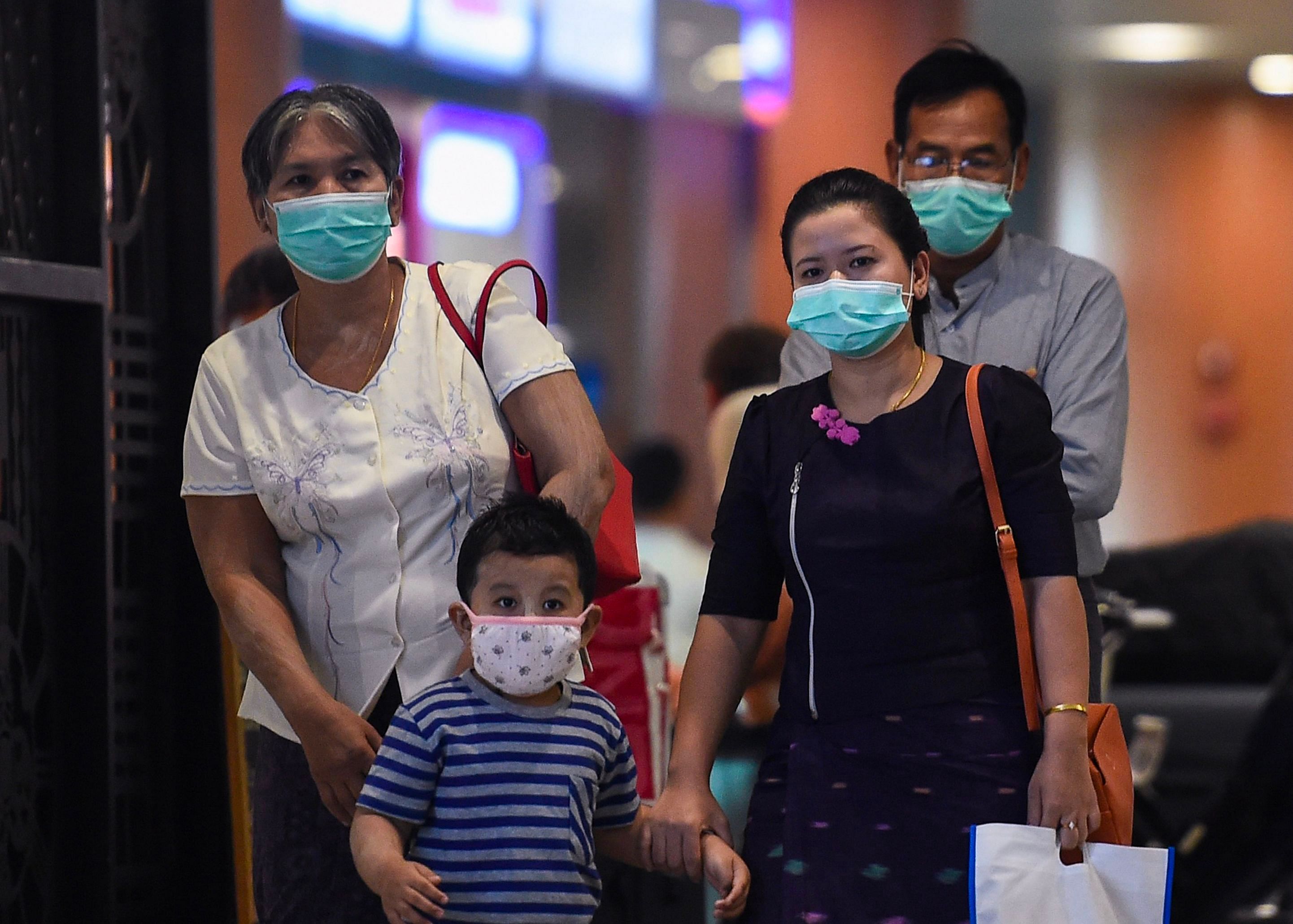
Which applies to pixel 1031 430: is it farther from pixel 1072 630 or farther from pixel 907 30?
pixel 907 30

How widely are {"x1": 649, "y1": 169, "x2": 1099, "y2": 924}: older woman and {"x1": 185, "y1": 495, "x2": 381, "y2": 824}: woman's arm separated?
41 centimetres

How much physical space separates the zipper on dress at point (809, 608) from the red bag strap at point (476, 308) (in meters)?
0.46

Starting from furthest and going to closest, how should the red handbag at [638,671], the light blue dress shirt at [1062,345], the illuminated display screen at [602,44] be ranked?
the illuminated display screen at [602,44], the red handbag at [638,671], the light blue dress shirt at [1062,345]

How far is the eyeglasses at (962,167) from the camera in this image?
2592 millimetres

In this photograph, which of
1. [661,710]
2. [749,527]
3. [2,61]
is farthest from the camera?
[661,710]

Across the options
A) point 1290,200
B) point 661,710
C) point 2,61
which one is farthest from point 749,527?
point 1290,200

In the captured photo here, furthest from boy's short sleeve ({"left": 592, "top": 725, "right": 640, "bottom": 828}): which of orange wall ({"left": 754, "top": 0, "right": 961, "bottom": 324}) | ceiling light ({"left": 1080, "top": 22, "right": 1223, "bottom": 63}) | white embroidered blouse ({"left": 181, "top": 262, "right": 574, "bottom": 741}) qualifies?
ceiling light ({"left": 1080, "top": 22, "right": 1223, "bottom": 63})

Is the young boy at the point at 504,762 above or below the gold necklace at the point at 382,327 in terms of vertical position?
below

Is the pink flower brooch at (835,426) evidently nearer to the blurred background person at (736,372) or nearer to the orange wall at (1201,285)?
the blurred background person at (736,372)

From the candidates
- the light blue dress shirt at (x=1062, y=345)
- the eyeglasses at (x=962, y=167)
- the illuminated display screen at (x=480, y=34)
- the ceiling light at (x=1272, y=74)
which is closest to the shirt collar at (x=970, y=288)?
→ the light blue dress shirt at (x=1062, y=345)

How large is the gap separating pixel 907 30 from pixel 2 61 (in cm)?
667

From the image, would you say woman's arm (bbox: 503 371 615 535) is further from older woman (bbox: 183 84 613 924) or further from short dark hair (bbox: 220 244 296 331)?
short dark hair (bbox: 220 244 296 331)

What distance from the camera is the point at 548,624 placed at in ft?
6.45

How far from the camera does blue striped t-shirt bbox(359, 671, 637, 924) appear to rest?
194 centimetres
